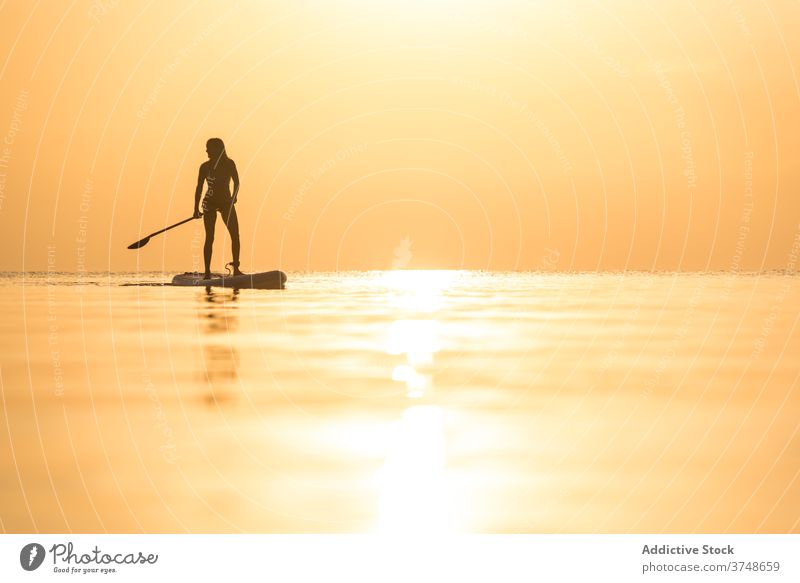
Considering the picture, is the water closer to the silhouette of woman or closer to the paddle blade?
the silhouette of woman

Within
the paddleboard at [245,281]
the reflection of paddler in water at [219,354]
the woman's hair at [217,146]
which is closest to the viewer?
the reflection of paddler in water at [219,354]

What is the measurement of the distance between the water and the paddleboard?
13267mm

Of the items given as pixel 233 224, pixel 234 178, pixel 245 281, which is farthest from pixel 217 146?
pixel 245 281

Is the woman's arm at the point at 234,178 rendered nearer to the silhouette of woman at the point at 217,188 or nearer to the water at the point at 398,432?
the silhouette of woman at the point at 217,188

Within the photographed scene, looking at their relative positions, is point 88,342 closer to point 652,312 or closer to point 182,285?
point 652,312

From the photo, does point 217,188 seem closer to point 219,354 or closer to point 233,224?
point 233,224

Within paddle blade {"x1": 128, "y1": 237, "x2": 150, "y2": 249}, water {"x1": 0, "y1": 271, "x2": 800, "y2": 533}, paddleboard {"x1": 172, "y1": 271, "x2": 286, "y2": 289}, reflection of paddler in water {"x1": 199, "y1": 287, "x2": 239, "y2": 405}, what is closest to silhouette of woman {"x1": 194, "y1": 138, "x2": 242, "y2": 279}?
paddleboard {"x1": 172, "y1": 271, "x2": 286, "y2": 289}

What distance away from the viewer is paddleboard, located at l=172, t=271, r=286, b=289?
87.9 feet

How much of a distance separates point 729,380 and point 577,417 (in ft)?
8.39

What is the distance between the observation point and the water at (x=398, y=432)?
4898mm

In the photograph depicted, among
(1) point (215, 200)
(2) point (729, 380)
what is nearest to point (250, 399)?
(2) point (729, 380)

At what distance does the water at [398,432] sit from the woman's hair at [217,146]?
1152cm

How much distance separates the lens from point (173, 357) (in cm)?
1054

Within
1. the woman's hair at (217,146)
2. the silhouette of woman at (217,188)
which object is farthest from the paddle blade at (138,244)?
the woman's hair at (217,146)
